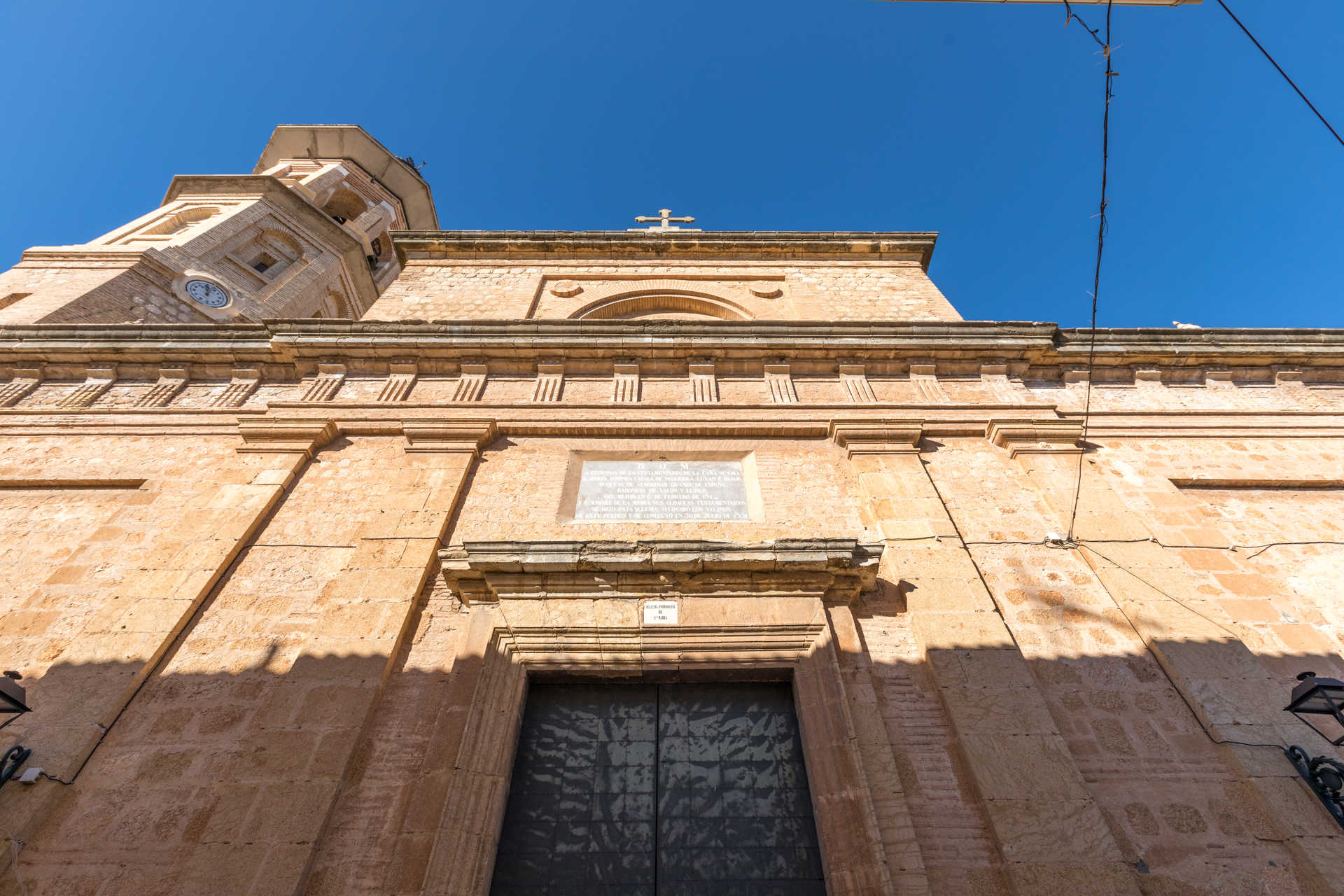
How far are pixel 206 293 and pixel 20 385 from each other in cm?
778

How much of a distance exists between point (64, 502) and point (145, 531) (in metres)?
1.31

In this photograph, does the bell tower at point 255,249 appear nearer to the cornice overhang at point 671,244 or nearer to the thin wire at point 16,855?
the cornice overhang at point 671,244

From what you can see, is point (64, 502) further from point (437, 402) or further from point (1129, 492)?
point (1129, 492)

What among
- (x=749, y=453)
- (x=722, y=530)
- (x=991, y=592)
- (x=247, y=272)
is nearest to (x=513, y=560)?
(x=722, y=530)

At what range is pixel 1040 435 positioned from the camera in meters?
7.49

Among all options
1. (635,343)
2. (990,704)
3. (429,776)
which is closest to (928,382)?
(635,343)

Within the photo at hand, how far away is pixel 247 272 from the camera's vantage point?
1692 centimetres

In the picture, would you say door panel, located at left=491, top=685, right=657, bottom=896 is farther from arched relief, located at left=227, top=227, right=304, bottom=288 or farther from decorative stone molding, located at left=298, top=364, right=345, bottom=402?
arched relief, located at left=227, top=227, right=304, bottom=288

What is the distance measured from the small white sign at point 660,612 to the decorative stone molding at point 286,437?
4194mm

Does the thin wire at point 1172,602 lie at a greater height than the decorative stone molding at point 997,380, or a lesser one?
lesser

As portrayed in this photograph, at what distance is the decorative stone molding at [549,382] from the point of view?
8.05 meters

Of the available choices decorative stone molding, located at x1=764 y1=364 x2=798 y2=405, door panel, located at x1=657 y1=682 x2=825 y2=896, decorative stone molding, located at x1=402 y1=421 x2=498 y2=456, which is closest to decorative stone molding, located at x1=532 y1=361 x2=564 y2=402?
decorative stone molding, located at x1=402 y1=421 x2=498 y2=456

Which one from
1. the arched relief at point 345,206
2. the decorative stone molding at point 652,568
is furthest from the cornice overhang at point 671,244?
the arched relief at point 345,206

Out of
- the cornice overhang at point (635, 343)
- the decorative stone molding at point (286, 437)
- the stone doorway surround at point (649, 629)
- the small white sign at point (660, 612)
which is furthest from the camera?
the cornice overhang at point (635, 343)
